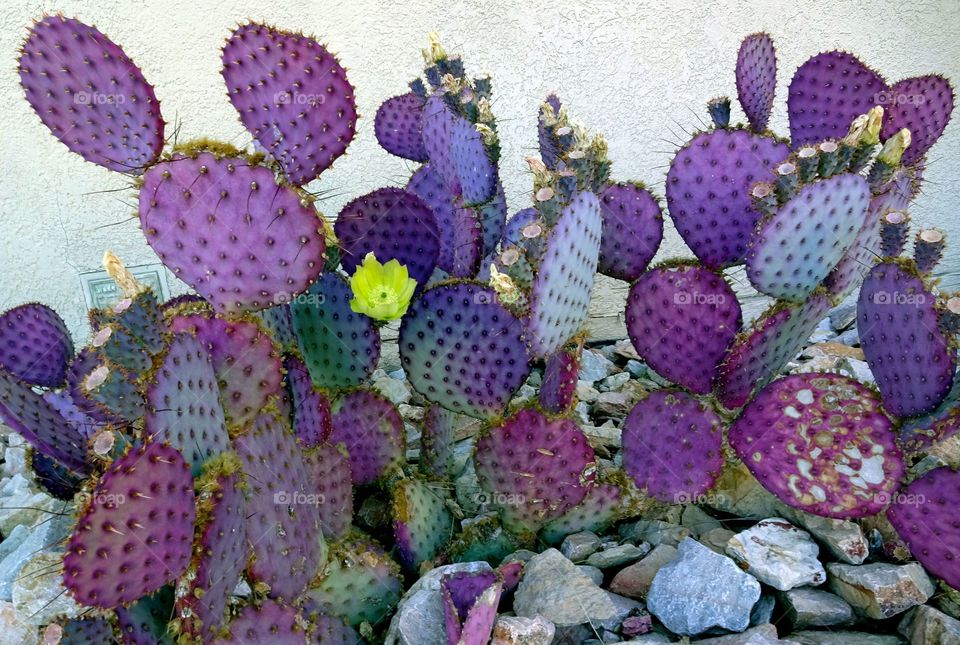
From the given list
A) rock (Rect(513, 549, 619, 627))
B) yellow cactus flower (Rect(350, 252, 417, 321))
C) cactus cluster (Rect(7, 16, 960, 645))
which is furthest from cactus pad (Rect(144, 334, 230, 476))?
rock (Rect(513, 549, 619, 627))

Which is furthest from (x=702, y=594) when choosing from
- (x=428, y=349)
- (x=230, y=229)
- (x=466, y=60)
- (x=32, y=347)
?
(x=466, y=60)

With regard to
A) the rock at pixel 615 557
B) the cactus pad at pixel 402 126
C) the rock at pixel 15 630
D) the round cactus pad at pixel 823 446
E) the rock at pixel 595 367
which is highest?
the cactus pad at pixel 402 126

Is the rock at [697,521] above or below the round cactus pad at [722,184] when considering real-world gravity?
below

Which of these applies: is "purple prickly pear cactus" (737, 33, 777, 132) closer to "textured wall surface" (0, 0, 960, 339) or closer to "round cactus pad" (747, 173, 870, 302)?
"round cactus pad" (747, 173, 870, 302)

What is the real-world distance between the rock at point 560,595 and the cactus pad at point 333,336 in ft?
2.14

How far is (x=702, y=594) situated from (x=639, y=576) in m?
0.18

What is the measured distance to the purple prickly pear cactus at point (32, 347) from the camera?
6.82 feet

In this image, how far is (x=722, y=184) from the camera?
1.94 meters

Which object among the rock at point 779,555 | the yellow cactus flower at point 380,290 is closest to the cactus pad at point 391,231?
the yellow cactus flower at point 380,290

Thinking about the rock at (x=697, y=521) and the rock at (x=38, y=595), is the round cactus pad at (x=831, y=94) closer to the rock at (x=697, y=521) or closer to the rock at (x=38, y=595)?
the rock at (x=697, y=521)

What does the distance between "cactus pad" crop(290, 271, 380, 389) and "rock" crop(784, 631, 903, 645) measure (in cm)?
115

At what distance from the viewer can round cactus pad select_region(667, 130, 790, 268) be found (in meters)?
1.93

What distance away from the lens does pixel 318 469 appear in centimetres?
172

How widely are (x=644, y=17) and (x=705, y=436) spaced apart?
219 centimetres
